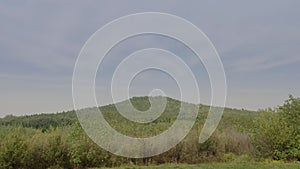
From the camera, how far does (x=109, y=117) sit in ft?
50.9

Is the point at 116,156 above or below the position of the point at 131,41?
below

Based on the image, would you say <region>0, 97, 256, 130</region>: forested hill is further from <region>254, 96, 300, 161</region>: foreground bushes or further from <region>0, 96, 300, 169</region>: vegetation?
<region>254, 96, 300, 161</region>: foreground bushes

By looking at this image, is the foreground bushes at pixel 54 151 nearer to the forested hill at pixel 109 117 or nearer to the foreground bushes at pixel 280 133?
the forested hill at pixel 109 117

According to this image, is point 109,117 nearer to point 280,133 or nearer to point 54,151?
point 54,151

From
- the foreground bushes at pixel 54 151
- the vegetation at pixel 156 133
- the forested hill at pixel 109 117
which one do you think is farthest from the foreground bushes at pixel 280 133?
the foreground bushes at pixel 54 151

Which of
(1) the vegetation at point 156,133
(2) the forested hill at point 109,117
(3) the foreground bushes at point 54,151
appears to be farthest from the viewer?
(1) the vegetation at point 156,133

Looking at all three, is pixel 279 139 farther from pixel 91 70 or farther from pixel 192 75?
pixel 91 70

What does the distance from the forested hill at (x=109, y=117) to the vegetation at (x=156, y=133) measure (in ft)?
0.21

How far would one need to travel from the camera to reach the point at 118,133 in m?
17.4

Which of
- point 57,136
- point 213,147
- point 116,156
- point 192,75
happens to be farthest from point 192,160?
point 192,75

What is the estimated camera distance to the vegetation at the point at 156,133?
15.2 m

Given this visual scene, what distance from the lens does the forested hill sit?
14.0 meters

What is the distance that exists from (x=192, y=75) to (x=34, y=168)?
975cm

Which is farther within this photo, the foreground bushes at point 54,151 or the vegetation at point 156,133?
the vegetation at point 156,133
